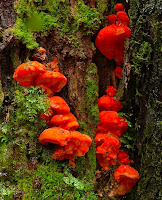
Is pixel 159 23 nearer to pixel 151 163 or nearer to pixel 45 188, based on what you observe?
pixel 151 163

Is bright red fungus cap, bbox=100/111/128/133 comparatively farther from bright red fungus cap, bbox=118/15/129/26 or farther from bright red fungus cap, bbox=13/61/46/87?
bright red fungus cap, bbox=118/15/129/26

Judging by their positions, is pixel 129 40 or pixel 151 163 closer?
pixel 151 163

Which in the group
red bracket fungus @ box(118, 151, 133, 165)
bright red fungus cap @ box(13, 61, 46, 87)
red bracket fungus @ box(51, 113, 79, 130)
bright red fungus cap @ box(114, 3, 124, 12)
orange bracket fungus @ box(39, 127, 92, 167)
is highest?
bright red fungus cap @ box(114, 3, 124, 12)

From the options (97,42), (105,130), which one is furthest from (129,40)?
(105,130)

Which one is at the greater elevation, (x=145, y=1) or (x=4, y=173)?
(x=145, y=1)

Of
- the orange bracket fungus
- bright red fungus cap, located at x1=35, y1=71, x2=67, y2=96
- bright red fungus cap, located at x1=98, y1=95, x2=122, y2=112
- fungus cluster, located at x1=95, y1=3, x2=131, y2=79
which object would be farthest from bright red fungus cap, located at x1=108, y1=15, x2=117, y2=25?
the orange bracket fungus

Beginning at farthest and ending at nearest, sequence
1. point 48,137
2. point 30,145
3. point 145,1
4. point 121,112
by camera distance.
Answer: point 121,112, point 145,1, point 30,145, point 48,137
